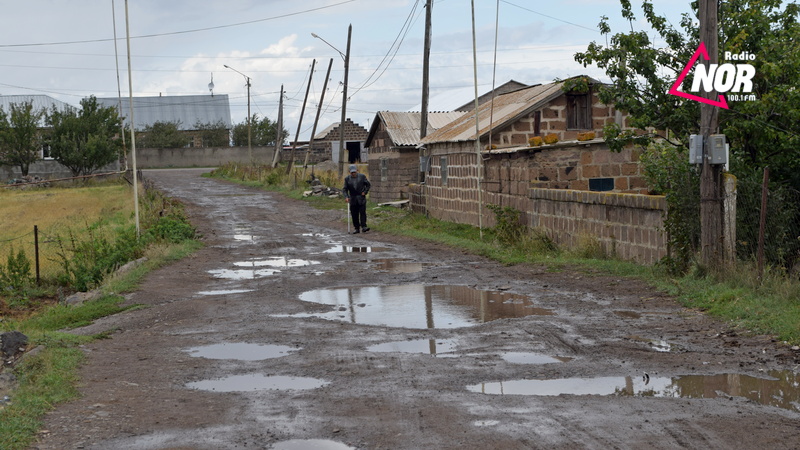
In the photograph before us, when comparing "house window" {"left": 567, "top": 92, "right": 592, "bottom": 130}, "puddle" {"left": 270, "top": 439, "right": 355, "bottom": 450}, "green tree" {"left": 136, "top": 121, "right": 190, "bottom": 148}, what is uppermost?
"green tree" {"left": 136, "top": 121, "right": 190, "bottom": 148}

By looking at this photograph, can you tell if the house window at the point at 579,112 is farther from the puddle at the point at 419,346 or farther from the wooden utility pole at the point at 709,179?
the puddle at the point at 419,346

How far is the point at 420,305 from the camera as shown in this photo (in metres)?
11.7

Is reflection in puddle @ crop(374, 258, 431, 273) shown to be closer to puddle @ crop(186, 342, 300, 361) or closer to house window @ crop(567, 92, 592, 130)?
puddle @ crop(186, 342, 300, 361)

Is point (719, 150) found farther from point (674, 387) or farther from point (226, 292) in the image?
point (226, 292)

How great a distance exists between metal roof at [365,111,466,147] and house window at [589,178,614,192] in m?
15.1

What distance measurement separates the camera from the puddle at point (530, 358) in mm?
8055

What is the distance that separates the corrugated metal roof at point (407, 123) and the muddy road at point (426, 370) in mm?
19929

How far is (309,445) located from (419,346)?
10.8 ft

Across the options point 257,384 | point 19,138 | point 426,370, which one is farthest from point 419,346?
point 19,138

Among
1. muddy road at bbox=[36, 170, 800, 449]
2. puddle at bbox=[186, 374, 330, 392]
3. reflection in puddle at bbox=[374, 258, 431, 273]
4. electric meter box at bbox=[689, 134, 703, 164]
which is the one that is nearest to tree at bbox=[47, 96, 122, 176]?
reflection in puddle at bbox=[374, 258, 431, 273]

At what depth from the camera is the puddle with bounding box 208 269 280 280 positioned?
1516 centimetres

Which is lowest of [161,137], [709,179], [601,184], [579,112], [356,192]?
[356,192]

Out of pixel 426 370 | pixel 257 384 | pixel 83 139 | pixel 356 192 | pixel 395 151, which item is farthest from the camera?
pixel 83 139

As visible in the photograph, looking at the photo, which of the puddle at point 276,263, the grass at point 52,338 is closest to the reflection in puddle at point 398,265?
the puddle at point 276,263
